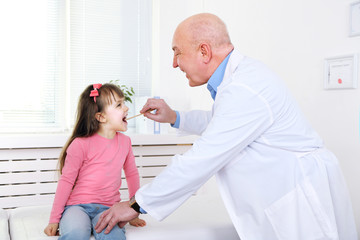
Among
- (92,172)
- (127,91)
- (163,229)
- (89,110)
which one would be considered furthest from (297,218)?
(127,91)

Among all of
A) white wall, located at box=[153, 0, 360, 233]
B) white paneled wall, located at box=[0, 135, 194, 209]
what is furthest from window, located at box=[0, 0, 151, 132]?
white wall, located at box=[153, 0, 360, 233]

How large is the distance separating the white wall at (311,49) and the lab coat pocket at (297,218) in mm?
501

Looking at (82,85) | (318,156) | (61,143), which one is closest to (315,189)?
(318,156)

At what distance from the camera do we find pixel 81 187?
181 centimetres

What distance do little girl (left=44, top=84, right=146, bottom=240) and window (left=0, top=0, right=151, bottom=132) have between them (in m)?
0.97

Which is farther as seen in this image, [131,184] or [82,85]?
[82,85]

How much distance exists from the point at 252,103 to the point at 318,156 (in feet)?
1.06

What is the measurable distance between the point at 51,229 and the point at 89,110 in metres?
0.58

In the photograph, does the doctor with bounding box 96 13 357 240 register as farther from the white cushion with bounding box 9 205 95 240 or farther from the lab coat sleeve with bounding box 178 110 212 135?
the lab coat sleeve with bounding box 178 110 212 135

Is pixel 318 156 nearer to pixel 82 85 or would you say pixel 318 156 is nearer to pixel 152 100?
pixel 152 100

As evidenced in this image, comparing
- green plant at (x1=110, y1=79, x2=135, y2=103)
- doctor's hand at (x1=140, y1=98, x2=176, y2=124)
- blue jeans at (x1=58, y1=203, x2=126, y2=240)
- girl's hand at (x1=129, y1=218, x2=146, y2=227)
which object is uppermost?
green plant at (x1=110, y1=79, x2=135, y2=103)

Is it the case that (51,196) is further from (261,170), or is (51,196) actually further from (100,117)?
(261,170)

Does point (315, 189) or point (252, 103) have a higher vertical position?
point (252, 103)

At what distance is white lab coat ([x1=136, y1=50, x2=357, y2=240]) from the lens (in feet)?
4.45
